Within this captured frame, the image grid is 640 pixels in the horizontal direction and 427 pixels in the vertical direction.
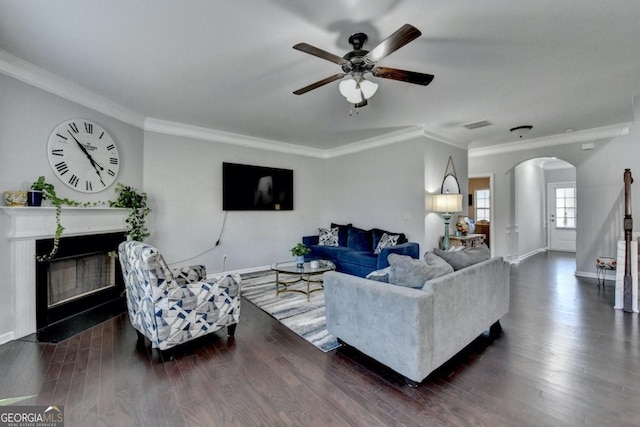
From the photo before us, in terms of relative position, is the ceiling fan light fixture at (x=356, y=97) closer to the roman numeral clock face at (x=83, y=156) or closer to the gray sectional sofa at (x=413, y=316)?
the gray sectional sofa at (x=413, y=316)

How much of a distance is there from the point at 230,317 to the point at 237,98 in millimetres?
2575

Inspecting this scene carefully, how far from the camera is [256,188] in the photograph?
555 centimetres

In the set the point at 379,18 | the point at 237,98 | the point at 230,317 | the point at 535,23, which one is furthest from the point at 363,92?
the point at 230,317

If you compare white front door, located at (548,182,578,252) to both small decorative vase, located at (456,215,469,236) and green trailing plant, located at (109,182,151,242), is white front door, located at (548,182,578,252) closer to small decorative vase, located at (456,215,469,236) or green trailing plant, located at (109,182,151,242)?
small decorative vase, located at (456,215,469,236)

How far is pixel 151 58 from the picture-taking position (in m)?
2.67

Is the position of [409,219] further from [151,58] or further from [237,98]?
[151,58]

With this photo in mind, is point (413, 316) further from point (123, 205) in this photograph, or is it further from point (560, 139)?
point (560, 139)

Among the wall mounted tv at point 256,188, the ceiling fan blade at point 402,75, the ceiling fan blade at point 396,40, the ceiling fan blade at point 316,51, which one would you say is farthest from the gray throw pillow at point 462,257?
the wall mounted tv at point 256,188

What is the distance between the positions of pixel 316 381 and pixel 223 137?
14.1 ft

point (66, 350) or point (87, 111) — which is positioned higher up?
point (87, 111)

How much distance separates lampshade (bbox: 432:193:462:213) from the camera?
4730 millimetres

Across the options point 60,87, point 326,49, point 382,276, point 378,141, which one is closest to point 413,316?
point 382,276

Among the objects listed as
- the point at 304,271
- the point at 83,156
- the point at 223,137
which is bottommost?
the point at 304,271

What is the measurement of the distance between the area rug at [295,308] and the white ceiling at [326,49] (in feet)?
8.59
